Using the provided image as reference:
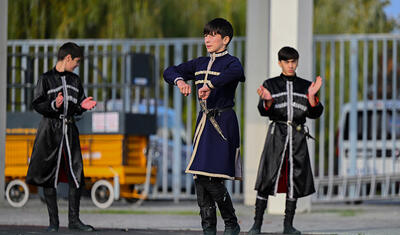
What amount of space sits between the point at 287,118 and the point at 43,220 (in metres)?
3.43

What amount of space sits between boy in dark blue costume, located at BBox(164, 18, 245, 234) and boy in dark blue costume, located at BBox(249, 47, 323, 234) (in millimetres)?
1290

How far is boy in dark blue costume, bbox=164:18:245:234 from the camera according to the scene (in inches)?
297

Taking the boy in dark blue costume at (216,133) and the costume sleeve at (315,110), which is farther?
the costume sleeve at (315,110)

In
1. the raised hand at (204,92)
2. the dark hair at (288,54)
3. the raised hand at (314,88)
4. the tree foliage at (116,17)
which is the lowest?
the raised hand at (204,92)

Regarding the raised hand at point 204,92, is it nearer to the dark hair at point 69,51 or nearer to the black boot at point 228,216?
the black boot at point 228,216

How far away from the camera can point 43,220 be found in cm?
1109

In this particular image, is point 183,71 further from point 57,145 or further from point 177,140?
point 177,140

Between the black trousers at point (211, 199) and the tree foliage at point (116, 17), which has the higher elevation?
the tree foliage at point (116, 17)

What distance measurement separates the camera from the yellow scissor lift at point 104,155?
1402 centimetres

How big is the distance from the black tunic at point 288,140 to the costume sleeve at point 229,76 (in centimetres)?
136

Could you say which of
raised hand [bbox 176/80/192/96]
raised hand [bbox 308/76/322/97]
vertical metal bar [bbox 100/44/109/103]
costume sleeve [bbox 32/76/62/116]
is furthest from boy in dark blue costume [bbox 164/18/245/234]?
vertical metal bar [bbox 100/44/109/103]

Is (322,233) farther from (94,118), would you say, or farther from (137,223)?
(94,118)

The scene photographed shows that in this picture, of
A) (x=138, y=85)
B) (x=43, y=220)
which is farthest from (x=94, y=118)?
(x=43, y=220)

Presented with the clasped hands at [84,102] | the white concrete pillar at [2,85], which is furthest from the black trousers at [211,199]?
the white concrete pillar at [2,85]
